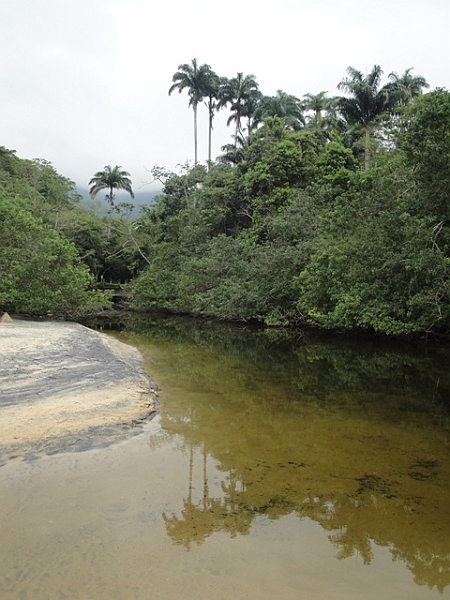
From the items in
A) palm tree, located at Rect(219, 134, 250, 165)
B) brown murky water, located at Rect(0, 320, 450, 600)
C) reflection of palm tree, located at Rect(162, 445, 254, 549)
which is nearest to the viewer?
brown murky water, located at Rect(0, 320, 450, 600)

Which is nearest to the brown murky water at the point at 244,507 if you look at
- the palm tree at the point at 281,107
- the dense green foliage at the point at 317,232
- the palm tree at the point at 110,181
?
the dense green foliage at the point at 317,232

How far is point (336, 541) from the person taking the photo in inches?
184

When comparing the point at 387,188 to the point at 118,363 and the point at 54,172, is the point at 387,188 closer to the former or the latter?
the point at 118,363

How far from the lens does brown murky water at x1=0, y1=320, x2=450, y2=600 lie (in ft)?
13.1

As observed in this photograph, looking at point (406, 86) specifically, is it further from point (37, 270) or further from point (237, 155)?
point (37, 270)

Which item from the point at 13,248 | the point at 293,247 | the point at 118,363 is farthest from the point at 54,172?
the point at 118,363

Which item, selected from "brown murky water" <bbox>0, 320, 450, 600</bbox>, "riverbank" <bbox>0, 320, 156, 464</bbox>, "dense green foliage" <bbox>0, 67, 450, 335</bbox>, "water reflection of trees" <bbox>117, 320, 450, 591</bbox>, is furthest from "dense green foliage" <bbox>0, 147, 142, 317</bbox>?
"brown murky water" <bbox>0, 320, 450, 600</bbox>

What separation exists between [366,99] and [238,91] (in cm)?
1928

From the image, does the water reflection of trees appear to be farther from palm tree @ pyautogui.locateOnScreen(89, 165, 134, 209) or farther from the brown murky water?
palm tree @ pyautogui.locateOnScreen(89, 165, 134, 209)

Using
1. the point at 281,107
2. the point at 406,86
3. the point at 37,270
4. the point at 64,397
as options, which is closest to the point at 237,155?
the point at 281,107

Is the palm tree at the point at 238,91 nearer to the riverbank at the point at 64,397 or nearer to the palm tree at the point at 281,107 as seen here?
the palm tree at the point at 281,107

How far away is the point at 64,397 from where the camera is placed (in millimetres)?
8711

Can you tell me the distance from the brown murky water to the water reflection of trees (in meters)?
0.02

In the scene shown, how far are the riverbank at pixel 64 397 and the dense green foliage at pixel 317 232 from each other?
9.68m
